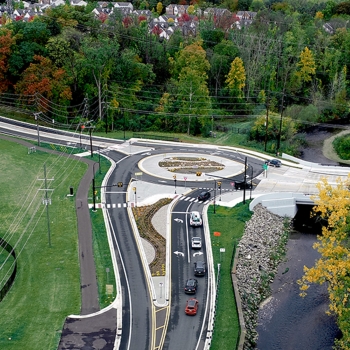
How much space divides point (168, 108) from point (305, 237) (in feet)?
166

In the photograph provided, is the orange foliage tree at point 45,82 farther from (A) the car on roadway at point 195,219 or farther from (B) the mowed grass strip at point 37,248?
(A) the car on roadway at point 195,219

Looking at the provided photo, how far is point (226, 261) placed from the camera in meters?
61.2

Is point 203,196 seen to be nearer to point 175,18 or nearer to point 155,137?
point 155,137

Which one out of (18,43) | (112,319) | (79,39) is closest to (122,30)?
(79,39)

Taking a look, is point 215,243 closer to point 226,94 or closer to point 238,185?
point 238,185

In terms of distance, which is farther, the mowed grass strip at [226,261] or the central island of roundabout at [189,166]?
the central island of roundabout at [189,166]

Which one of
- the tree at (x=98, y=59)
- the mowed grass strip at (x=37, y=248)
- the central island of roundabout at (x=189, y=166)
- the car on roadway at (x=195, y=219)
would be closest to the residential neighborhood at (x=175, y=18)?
the tree at (x=98, y=59)

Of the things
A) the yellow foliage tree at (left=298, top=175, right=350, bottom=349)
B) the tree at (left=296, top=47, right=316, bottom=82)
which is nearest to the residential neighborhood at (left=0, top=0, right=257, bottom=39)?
the tree at (left=296, top=47, right=316, bottom=82)

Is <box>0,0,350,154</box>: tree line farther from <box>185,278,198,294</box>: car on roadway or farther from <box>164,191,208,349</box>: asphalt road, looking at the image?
<box>185,278,198,294</box>: car on roadway

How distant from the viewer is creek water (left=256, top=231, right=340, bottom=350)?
169ft

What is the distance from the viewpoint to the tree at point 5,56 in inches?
4471

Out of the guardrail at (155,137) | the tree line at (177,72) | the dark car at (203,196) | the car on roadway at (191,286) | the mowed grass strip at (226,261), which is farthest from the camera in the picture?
the tree line at (177,72)

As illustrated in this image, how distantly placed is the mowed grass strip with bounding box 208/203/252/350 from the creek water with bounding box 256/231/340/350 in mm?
3913

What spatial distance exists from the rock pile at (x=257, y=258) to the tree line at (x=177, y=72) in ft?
91.5
